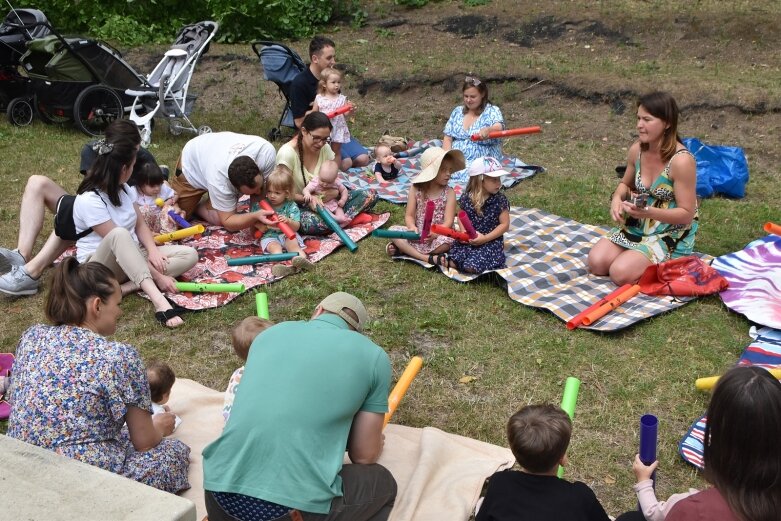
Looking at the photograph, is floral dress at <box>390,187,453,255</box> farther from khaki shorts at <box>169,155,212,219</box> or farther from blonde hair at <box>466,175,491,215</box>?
khaki shorts at <box>169,155,212,219</box>

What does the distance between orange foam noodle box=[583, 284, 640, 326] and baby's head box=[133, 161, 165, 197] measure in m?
2.95

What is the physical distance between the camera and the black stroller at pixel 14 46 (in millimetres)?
8383

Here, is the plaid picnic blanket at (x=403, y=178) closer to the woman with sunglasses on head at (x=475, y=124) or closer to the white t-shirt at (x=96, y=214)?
the woman with sunglasses on head at (x=475, y=124)

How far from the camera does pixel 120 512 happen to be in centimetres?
226

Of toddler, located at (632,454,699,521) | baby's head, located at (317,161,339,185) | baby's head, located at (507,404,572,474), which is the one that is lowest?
baby's head, located at (317,161,339,185)

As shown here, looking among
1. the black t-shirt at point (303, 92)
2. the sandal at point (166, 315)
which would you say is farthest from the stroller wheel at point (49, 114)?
the sandal at point (166, 315)

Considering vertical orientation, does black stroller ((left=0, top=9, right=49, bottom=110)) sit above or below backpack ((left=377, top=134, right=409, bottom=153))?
above

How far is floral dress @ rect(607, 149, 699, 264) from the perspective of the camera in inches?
195

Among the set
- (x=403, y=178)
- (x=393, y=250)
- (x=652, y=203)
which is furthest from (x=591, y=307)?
(x=403, y=178)

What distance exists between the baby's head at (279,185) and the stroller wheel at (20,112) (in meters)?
4.46

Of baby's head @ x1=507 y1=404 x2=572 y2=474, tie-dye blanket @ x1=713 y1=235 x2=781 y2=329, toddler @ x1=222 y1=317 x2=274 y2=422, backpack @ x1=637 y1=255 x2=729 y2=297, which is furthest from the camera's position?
backpack @ x1=637 y1=255 x2=729 y2=297

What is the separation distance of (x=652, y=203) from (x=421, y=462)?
2.60m

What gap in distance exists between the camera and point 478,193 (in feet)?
17.2

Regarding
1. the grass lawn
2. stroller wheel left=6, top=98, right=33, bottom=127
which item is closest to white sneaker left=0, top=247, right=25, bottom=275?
the grass lawn
